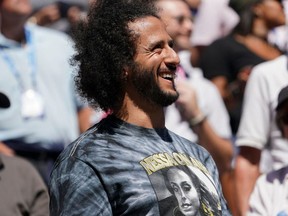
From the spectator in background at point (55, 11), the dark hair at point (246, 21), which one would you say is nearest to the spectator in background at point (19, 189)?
the dark hair at point (246, 21)

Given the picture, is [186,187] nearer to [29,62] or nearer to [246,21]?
[29,62]

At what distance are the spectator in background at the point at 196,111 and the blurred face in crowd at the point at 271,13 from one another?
2.43ft

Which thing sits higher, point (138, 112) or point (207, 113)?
point (138, 112)

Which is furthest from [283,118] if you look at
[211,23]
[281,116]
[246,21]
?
[211,23]

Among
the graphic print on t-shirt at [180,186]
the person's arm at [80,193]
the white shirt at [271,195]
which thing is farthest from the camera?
the white shirt at [271,195]

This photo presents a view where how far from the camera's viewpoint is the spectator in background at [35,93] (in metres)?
6.42

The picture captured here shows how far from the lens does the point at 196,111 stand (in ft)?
20.6

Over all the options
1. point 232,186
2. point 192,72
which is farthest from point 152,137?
point 192,72

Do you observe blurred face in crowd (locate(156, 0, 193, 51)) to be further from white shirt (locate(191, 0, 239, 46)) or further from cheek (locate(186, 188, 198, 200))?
cheek (locate(186, 188, 198, 200))

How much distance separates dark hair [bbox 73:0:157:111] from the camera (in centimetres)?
393

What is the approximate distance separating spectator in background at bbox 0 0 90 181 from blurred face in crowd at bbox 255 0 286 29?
5.86 feet

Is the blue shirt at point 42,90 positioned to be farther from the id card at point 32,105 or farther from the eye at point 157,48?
the eye at point 157,48

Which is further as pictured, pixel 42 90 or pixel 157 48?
pixel 42 90

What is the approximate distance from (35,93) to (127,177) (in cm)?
294
